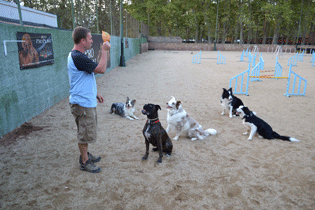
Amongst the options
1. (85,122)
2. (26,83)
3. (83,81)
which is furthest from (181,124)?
(26,83)

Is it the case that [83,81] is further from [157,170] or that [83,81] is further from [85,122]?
[157,170]

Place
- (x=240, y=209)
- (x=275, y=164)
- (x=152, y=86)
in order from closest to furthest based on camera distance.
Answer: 1. (x=240, y=209)
2. (x=275, y=164)
3. (x=152, y=86)

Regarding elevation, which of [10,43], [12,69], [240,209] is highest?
[10,43]

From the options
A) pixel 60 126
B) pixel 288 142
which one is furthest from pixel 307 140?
pixel 60 126

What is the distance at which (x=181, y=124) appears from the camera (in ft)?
16.6

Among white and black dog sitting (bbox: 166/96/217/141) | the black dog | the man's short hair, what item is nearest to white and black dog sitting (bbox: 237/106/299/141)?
white and black dog sitting (bbox: 166/96/217/141)

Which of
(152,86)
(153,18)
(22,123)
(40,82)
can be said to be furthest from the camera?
(153,18)

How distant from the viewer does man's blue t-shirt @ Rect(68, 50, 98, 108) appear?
3.05 meters

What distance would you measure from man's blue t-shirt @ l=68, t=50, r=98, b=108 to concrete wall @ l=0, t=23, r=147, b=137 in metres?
2.65

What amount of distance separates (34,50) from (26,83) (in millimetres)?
972

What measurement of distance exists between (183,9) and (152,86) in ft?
170

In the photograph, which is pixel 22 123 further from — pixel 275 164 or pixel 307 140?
pixel 307 140

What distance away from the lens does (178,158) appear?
14.2ft

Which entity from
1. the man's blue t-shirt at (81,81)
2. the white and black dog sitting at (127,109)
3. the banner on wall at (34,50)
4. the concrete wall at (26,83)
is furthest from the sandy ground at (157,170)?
the banner on wall at (34,50)
